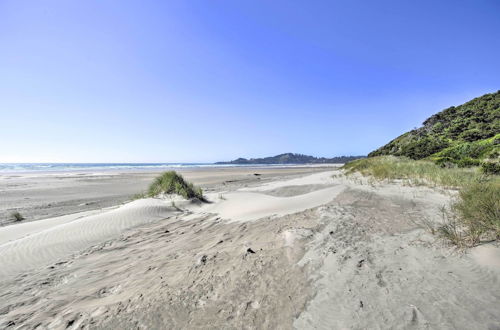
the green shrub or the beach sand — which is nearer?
the beach sand

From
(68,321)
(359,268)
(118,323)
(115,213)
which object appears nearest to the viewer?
(118,323)

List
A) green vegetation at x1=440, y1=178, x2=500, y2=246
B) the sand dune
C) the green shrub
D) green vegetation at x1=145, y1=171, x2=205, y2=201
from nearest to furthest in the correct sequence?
green vegetation at x1=440, y1=178, x2=500, y2=246 < the sand dune < the green shrub < green vegetation at x1=145, y1=171, x2=205, y2=201

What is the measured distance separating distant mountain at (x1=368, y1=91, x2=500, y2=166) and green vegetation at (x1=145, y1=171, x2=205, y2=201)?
14.0 m

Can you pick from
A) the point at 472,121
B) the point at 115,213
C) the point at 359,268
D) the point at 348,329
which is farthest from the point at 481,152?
the point at 115,213

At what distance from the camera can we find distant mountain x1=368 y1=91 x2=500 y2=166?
1370 cm

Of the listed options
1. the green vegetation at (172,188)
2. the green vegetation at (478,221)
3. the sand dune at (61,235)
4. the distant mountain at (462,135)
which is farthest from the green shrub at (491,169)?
the sand dune at (61,235)

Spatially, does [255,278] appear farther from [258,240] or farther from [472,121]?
[472,121]

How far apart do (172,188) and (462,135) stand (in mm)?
23139

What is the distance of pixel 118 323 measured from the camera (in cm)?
231

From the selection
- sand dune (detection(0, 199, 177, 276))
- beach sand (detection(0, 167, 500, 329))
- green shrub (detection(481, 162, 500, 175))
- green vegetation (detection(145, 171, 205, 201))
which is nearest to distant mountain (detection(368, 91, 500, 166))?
green shrub (detection(481, 162, 500, 175))

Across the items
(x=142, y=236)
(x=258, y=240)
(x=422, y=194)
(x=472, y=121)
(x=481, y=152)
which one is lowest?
(x=142, y=236)

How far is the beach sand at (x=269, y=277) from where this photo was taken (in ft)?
6.91

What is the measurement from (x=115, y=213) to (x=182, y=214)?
6.91ft

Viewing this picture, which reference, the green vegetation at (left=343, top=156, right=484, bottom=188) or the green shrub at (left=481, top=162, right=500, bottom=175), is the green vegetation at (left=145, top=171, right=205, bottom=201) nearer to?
the green vegetation at (left=343, top=156, right=484, bottom=188)
